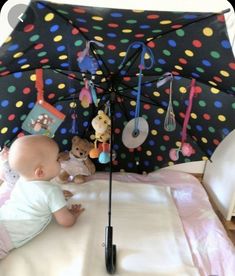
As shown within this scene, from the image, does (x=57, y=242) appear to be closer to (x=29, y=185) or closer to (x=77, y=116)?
(x=29, y=185)

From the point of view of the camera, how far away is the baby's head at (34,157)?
3.63ft

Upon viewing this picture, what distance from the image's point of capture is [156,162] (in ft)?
5.11

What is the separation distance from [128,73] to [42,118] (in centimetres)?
39

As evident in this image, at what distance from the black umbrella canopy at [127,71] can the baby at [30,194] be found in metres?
0.24

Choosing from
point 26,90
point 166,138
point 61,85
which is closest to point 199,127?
point 166,138

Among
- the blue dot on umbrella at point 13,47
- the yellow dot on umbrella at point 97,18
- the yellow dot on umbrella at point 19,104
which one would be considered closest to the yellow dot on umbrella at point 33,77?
the yellow dot on umbrella at point 19,104

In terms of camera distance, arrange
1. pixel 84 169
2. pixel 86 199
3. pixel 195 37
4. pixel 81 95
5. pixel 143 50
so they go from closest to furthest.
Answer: pixel 195 37
pixel 143 50
pixel 81 95
pixel 86 199
pixel 84 169

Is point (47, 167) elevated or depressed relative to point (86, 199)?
elevated

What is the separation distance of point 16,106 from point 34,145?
0.24 metres

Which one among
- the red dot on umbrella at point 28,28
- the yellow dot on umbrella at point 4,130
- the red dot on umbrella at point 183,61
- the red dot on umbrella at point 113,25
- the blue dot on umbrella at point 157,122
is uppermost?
the red dot on umbrella at point 113,25

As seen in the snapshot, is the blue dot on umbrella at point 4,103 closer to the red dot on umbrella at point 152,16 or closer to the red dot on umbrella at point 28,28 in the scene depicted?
the red dot on umbrella at point 28,28

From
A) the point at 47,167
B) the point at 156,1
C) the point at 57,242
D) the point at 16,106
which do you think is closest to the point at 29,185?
the point at 47,167

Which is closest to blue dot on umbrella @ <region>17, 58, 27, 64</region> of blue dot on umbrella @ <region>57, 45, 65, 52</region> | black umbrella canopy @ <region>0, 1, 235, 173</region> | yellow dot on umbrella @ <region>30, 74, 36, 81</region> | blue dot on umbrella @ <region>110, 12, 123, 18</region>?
black umbrella canopy @ <region>0, 1, 235, 173</region>

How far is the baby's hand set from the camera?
1297 millimetres
